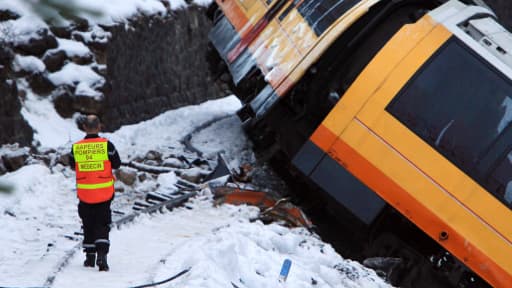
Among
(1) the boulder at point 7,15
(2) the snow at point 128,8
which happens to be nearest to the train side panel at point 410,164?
(1) the boulder at point 7,15

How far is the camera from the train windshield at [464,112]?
743cm

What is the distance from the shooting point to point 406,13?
8750mm

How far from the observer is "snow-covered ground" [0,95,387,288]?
6.52 meters

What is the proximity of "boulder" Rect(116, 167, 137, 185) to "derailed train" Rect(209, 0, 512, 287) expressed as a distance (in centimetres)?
299

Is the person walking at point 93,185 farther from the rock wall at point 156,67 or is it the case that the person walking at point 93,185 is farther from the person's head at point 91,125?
the rock wall at point 156,67

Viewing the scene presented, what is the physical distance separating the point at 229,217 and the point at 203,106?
956cm

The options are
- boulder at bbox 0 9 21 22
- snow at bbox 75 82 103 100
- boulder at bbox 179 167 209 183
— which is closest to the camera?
boulder at bbox 179 167 209 183

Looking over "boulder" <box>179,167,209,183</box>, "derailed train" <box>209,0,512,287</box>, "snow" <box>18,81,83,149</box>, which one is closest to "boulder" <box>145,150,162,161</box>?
"boulder" <box>179,167,209,183</box>

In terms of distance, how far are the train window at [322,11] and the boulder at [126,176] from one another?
3.19 metres

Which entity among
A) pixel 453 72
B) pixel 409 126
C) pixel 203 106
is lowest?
pixel 203 106

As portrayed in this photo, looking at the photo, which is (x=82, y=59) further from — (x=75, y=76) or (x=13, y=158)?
(x=13, y=158)

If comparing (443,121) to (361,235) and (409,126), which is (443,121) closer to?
(409,126)

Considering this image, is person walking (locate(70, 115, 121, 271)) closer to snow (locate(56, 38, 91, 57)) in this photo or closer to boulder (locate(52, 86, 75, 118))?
boulder (locate(52, 86, 75, 118))

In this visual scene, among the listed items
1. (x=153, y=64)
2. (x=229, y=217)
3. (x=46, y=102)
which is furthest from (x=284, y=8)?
(x=153, y=64)
